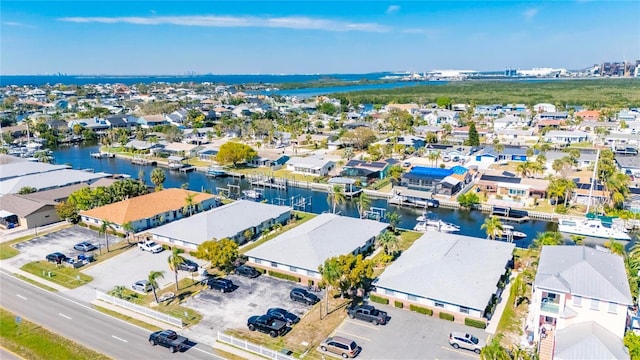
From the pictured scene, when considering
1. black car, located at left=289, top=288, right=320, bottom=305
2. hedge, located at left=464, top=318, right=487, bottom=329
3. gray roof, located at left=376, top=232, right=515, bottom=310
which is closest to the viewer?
hedge, located at left=464, top=318, right=487, bottom=329

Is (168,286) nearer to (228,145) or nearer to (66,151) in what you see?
(228,145)

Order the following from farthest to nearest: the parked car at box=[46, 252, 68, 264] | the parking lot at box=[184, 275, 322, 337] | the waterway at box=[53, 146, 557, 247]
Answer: the waterway at box=[53, 146, 557, 247], the parked car at box=[46, 252, 68, 264], the parking lot at box=[184, 275, 322, 337]

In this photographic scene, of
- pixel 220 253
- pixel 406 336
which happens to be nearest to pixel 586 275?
pixel 406 336

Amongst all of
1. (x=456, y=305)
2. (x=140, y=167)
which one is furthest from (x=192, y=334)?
(x=140, y=167)

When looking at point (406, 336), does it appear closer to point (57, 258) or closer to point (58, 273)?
point (58, 273)

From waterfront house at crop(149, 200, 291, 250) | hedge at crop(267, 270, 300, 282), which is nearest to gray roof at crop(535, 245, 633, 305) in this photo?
hedge at crop(267, 270, 300, 282)

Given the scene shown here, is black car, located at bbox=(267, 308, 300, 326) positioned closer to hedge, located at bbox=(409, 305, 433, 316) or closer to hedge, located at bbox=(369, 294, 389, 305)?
hedge, located at bbox=(369, 294, 389, 305)
